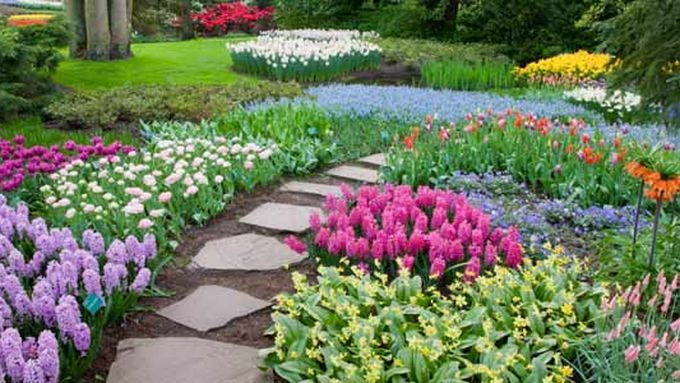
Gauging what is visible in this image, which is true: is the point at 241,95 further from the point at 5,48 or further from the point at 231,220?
the point at 231,220

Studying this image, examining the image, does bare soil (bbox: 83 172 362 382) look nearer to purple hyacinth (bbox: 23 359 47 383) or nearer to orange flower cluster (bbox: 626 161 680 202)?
purple hyacinth (bbox: 23 359 47 383)

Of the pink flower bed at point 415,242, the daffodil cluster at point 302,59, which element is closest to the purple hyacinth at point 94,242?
the pink flower bed at point 415,242

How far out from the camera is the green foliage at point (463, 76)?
429 inches

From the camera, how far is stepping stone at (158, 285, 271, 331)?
3.45 metres

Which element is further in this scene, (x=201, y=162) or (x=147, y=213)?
(x=201, y=162)

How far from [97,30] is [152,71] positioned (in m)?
1.28

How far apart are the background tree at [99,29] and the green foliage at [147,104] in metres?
3.82

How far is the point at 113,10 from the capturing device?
40.3 ft

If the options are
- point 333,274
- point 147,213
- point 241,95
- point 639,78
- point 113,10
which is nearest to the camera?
point 333,274

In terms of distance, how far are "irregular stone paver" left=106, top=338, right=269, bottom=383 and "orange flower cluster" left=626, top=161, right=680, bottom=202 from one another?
1764 mm

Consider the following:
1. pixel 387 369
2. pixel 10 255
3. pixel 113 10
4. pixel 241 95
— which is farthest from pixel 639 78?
pixel 113 10

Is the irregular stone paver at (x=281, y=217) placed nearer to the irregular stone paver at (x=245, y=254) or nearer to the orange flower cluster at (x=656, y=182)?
the irregular stone paver at (x=245, y=254)

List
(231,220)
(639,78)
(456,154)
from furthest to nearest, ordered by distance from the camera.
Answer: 1. (456,154)
2. (231,220)
3. (639,78)

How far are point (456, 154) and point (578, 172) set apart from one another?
915 millimetres
